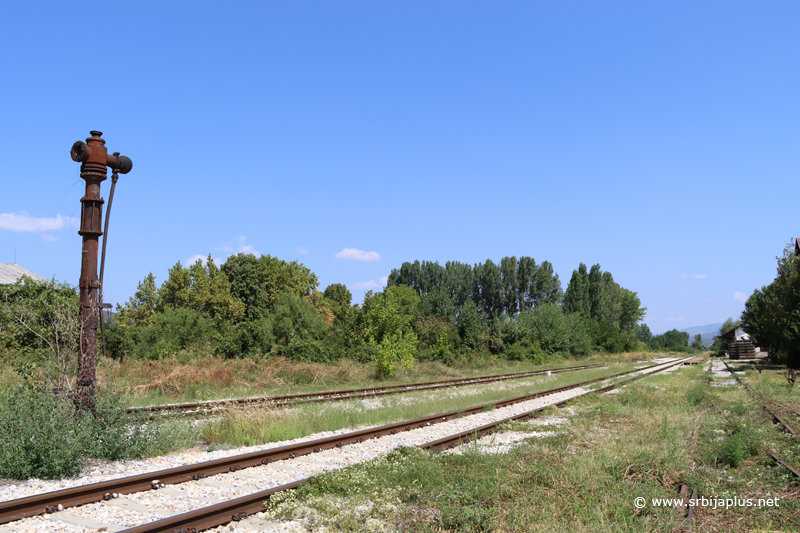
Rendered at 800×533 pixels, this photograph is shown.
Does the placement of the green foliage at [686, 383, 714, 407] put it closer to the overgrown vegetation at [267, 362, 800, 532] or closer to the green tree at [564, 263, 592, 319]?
the overgrown vegetation at [267, 362, 800, 532]

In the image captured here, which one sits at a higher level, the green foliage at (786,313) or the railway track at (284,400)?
the green foliage at (786,313)

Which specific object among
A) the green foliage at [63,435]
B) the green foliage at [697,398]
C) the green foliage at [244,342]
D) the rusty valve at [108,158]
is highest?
the rusty valve at [108,158]

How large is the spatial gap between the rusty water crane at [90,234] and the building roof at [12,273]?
1389 inches

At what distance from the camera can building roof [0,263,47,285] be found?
A: 3903cm

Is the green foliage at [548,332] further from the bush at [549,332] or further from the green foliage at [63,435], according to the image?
the green foliage at [63,435]

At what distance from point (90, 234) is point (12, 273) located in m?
41.2

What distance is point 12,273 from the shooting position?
41.5 meters

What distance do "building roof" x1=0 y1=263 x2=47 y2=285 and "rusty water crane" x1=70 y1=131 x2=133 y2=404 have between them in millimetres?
35275

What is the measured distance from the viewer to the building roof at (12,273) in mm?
39031

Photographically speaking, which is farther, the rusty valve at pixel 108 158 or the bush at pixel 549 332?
the bush at pixel 549 332

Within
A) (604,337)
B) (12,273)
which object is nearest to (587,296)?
(604,337)

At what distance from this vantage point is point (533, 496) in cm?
632

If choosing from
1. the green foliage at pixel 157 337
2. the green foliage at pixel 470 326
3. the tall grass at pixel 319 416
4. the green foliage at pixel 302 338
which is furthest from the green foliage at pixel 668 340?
the tall grass at pixel 319 416

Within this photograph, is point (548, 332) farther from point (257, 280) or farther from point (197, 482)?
point (197, 482)
